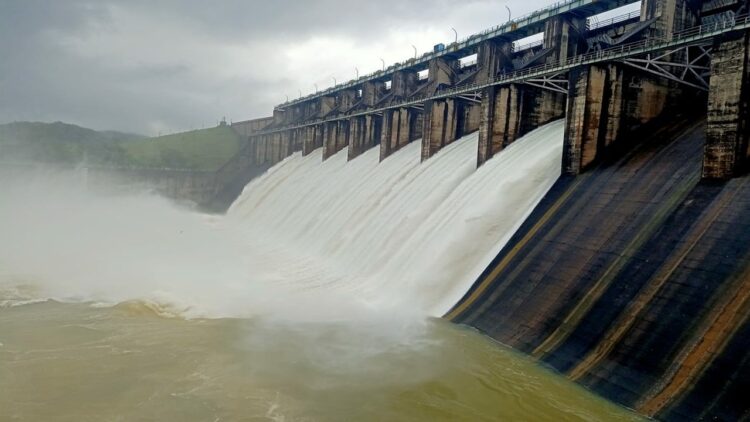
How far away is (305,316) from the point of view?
1634 cm

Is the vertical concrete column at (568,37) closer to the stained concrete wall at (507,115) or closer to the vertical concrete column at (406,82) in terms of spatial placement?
the stained concrete wall at (507,115)

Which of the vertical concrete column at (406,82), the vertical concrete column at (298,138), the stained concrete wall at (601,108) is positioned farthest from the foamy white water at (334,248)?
the vertical concrete column at (298,138)

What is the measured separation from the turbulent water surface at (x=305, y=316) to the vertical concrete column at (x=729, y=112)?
223 inches

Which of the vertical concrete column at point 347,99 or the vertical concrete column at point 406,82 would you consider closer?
the vertical concrete column at point 406,82

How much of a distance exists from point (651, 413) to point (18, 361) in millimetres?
13924

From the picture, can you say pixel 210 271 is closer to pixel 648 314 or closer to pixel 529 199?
pixel 529 199

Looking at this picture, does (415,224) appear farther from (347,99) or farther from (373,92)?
(347,99)

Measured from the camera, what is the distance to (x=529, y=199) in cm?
1788

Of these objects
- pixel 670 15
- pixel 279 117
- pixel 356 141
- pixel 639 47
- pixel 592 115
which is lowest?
pixel 592 115

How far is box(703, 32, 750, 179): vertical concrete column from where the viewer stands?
41.8 feet

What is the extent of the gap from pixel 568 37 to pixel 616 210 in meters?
14.5

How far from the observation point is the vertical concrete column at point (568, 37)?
84.0ft

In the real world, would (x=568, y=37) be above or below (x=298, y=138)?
above

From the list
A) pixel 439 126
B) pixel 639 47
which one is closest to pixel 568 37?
pixel 639 47
